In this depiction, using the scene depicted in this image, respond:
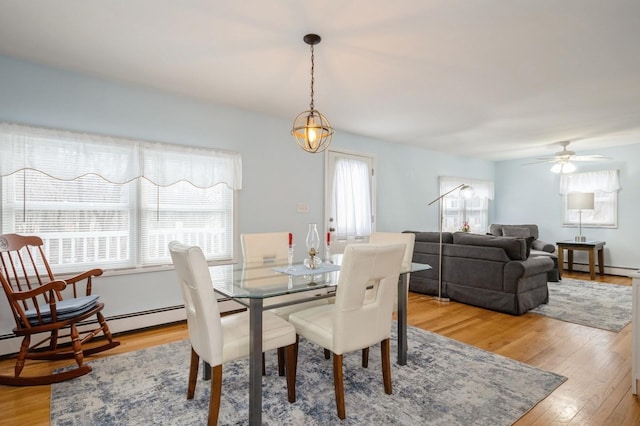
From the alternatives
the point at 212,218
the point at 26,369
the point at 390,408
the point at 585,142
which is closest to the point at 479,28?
the point at 390,408

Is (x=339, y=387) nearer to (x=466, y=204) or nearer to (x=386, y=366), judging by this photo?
(x=386, y=366)

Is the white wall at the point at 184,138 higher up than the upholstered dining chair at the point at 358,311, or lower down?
higher up

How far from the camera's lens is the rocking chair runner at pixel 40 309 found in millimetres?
2211

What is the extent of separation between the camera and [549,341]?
300 centimetres

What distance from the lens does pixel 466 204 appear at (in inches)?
279

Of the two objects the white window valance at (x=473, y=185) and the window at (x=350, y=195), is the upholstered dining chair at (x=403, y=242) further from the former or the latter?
the white window valance at (x=473, y=185)

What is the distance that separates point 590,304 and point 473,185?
3461 millimetres

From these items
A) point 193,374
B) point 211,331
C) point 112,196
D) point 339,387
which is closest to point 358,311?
point 339,387

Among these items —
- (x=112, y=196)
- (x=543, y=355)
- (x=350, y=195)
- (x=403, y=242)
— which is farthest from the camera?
(x=350, y=195)

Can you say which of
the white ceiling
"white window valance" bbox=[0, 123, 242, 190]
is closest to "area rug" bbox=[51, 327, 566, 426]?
"white window valance" bbox=[0, 123, 242, 190]

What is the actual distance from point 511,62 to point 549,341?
2484 millimetres

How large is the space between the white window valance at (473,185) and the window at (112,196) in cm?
439

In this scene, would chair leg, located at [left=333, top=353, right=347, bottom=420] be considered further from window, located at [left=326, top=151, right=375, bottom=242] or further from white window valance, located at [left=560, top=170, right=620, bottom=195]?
white window valance, located at [left=560, top=170, right=620, bottom=195]

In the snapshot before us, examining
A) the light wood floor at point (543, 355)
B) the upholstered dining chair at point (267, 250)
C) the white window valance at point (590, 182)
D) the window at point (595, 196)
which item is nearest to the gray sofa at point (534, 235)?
the window at point (595, 196)
